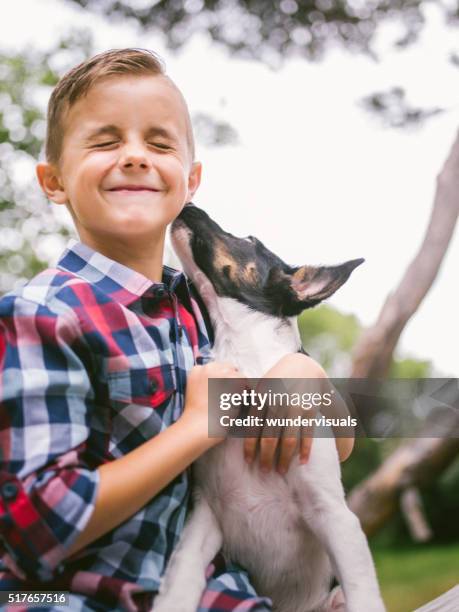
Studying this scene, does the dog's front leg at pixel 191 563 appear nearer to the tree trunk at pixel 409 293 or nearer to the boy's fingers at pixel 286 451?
the boy's fingers at pixel 286 451

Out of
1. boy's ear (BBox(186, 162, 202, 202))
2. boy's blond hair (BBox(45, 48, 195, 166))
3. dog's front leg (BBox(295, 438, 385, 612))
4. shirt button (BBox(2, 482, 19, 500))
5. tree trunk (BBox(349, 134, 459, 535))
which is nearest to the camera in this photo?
shirt button (BBox(2, 482, 19, 500))

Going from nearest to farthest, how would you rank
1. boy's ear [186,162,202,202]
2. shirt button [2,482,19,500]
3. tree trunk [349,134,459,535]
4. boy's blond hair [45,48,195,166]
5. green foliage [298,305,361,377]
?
shirt button [2,482,19,500], boy's blond hair [45,48,195,166], boy's ear [186,162,202,202], tree trunk [349,134,459,535], green foliage [298,305,361,377]

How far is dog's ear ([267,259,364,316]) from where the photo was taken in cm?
103

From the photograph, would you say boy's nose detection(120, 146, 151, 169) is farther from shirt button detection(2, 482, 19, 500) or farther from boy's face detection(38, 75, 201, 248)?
shirt button detection(2, 482, 19, 500)

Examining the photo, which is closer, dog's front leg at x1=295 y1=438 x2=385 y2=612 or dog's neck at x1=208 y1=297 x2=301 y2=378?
dog's front leg at x1=295 y1=438 x2=385 y2=612

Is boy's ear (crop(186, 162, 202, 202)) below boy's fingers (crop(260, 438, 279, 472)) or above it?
above

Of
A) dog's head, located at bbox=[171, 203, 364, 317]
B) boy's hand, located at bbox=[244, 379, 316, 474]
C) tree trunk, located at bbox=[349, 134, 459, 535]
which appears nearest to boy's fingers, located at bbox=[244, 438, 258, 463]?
boy's hand, located at bbox=[244, 379, 316, 474]

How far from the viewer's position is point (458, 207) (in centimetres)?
264

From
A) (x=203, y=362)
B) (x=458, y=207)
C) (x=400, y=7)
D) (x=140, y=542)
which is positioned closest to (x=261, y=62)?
(x=400, y=7)

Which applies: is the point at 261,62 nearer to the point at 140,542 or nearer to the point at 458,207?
the point at 458,207

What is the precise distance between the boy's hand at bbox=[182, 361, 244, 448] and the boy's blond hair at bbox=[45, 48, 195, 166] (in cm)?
32

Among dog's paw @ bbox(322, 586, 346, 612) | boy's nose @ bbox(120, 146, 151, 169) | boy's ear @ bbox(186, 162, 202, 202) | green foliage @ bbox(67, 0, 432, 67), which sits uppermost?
green foliage @ bbox(67, 0, 432, 67)

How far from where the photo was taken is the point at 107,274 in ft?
3.20

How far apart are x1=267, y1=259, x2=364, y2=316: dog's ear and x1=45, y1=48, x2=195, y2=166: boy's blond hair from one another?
0.22m
